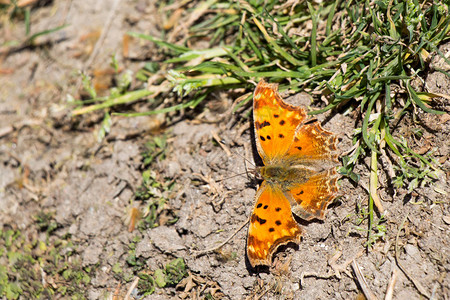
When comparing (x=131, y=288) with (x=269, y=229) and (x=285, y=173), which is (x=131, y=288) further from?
(x=285, y=173)

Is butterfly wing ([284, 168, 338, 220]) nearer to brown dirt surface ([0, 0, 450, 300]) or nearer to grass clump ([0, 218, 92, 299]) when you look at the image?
brown dirt surface ([0, 0, 450, 300])

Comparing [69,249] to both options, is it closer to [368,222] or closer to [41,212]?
[41,212]

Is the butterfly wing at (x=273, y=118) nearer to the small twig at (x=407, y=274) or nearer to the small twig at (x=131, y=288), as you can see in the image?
the small twig at (x=407, y=274)

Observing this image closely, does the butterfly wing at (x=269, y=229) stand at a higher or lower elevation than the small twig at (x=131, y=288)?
higher

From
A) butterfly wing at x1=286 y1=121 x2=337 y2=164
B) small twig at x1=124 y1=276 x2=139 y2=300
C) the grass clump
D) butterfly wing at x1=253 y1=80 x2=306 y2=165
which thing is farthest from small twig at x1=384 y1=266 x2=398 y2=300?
the grass clump

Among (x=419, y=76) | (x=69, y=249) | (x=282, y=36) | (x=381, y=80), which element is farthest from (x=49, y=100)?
(x=419, y=76)

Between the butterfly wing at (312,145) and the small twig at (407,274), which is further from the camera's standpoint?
the butterfly wing at (312,145)

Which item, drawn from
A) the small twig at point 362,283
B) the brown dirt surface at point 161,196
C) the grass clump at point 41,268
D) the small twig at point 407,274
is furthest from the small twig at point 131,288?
the small twig at point 407,274

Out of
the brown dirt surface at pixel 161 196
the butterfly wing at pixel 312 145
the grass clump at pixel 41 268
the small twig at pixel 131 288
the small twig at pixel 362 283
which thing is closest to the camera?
the small twig at pixel 362 283
